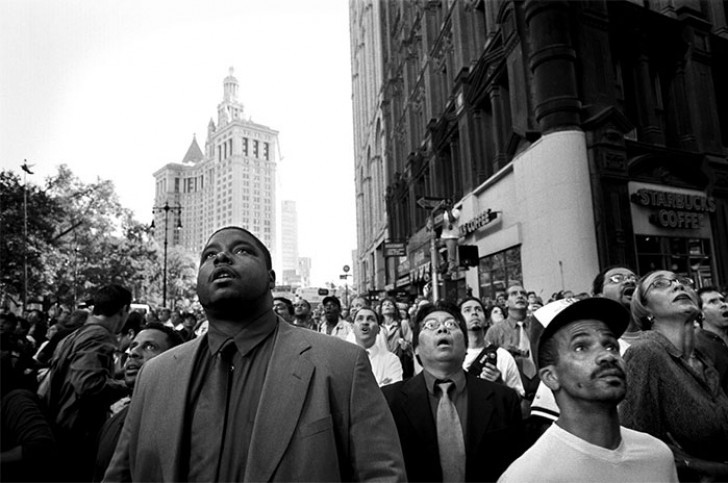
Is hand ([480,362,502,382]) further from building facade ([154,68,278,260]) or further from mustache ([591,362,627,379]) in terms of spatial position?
building facade ([154,68,278,260])

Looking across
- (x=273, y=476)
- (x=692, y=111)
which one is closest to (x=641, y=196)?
(x=692, y=111)

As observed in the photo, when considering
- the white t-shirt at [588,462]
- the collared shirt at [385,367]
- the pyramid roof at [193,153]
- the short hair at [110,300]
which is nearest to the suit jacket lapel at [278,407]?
the white t-shirt at [588,462]

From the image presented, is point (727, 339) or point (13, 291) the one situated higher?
point (13, 291)

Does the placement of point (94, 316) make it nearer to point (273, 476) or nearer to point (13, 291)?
point (273, 476)

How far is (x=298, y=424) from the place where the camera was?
6.91 ft

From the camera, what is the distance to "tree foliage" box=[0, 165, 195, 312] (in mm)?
23234

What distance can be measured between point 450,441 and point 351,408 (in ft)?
5.06

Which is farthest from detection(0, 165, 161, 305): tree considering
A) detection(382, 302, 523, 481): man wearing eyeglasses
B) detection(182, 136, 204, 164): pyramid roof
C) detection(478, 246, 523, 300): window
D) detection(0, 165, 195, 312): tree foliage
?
detection(182, 136, 204, 164): pyramid roof

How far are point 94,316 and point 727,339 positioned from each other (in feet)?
22.6

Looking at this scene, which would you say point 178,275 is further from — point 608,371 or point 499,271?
point 608,371

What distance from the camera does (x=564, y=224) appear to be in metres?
16.8

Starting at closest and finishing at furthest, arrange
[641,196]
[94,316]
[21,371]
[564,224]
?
[21,371]
[94,316]
[564,224]
[641,196]

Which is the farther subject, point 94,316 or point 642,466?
point 94,316

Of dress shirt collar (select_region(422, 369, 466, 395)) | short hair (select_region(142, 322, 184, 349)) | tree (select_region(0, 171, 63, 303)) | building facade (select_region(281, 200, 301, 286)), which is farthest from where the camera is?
building facade (select_region(281, 200, 301, 286))
